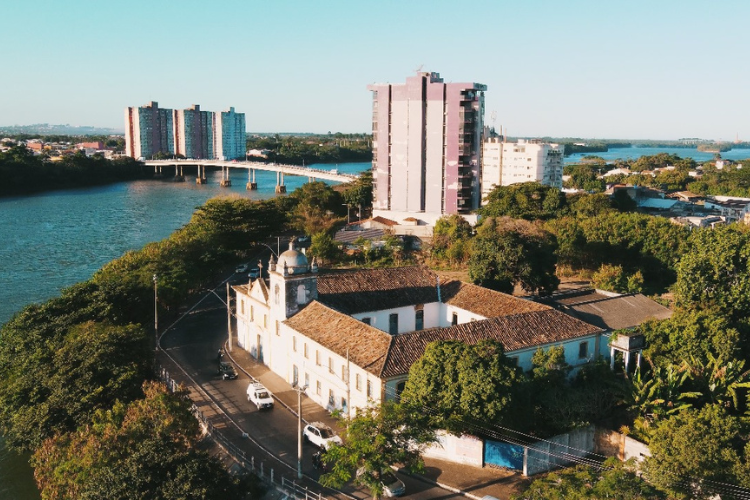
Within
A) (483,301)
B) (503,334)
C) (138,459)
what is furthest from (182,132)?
(138,459)

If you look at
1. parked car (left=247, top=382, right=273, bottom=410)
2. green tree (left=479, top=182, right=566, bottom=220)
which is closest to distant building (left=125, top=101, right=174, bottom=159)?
green tree (left=479, top=182, right=566, bottom=220)

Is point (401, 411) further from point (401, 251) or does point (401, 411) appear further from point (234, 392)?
point (401, 251)

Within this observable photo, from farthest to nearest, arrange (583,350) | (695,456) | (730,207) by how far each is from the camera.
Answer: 1. (730,207)
2. (583,350)
3. (695,456)

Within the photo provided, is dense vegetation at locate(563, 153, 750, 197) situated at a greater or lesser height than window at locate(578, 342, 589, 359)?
greater

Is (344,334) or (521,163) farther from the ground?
(521,163)

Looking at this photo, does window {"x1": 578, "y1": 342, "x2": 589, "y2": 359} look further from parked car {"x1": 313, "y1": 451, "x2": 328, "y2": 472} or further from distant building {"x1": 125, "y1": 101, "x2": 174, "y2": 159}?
distant building {"x1": 125, "y1": 101, "x2": 174, "y2": 159}

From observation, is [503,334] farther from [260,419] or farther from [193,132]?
[193,132]

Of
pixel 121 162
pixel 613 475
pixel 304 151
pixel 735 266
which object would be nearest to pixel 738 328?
pixel 735 266
